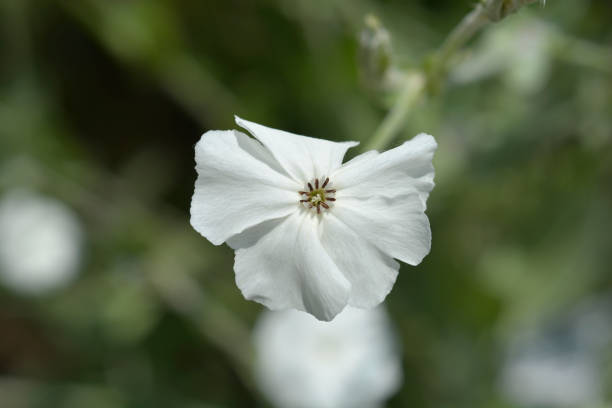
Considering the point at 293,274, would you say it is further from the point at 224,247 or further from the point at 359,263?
the point at 224,247

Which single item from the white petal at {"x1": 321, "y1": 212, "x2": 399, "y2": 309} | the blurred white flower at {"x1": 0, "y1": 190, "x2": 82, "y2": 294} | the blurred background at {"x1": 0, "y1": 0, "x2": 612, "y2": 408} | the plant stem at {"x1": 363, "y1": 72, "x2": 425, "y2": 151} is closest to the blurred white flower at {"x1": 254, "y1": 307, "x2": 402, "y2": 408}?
the blurred background at {"x1": 0, "y1": 0, "x2": 612, "y2": 408}

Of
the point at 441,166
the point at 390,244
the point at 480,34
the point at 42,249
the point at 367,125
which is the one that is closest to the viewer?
the point at 390,244

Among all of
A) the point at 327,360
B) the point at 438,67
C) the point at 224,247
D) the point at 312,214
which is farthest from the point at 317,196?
the point at 224,247

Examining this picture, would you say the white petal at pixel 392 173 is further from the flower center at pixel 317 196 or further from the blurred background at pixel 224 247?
the blurred background at pixel 224 247

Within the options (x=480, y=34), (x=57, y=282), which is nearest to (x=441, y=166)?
(x=480, y=34)

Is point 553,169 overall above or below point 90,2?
below

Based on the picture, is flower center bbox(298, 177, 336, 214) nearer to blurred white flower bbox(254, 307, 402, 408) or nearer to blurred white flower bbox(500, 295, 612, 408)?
blurred white flower bbox(254, 307, 402, 408)

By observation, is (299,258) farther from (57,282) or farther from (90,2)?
(90,2)
